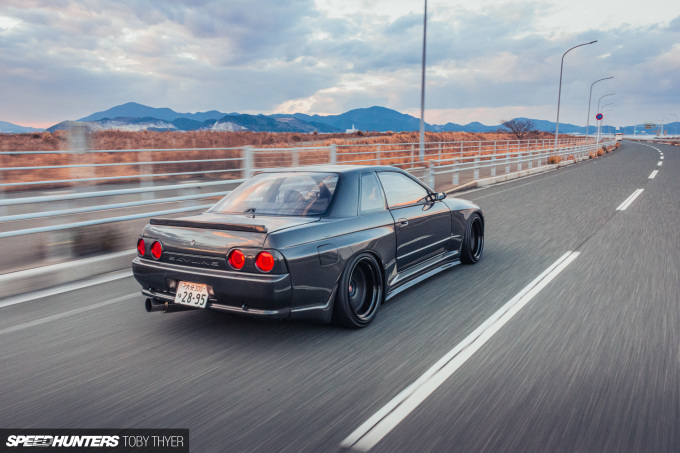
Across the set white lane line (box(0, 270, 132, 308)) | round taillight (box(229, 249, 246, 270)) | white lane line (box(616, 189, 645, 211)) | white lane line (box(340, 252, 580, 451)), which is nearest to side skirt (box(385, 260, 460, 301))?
white lane line (box(340, 252, 580, 451))

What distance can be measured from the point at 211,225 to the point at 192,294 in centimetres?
55

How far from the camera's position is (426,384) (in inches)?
138

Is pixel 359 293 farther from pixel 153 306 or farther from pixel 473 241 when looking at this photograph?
pixel 473 241

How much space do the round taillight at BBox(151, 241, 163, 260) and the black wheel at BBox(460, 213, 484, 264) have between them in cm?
385

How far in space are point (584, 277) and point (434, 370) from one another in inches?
134

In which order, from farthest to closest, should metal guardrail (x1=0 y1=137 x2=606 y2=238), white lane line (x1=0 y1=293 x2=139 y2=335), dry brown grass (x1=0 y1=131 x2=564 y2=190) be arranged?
dry brown grass (x1=0 y1=131 x2=564 y2=190) → metal guardrail (x1=0 y1=137 x2=606 y2=238) → white lane line (x1=0 y1=293 x2=139 y2=335)

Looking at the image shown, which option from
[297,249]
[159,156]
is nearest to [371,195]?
[297,249]

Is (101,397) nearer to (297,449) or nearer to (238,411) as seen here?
(238,411)

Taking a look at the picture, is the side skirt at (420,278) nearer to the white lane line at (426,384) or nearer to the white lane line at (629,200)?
the white lane line at (426,384)

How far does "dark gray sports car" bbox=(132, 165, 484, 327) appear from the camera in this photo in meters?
3.98

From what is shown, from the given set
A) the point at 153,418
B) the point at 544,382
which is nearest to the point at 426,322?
the point at 544,382

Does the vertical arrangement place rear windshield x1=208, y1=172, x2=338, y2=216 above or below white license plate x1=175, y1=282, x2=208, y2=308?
above

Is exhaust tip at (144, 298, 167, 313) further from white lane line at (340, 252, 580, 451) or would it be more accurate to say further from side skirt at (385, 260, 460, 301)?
white lane line at (340, 252, 580, 451)

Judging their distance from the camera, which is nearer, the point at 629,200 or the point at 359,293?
the point at 359,293
